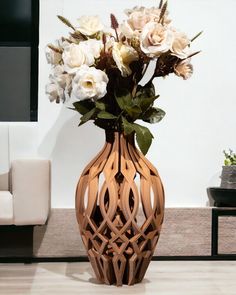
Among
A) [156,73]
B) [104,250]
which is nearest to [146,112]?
[156,73]

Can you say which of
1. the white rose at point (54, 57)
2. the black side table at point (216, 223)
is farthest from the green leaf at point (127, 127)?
the black side table at point (216, 223)

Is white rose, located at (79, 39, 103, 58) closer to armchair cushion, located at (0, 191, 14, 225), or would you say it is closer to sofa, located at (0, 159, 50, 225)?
sofa, located at (0, 159, 50, 225)

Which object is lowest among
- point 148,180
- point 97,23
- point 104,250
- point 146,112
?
point 104,250

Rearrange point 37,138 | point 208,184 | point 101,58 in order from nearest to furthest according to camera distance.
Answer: point 101,58, point 37,138, point 208,184

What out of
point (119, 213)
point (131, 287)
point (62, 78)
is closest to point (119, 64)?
point (62, 78)

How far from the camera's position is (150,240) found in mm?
2391

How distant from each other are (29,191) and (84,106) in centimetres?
56

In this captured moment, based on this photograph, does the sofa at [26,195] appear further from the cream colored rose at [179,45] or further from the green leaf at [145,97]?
the cream colored rose at [179,45]

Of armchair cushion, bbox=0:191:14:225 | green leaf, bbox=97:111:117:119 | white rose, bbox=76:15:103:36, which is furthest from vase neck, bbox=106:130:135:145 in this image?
armchair cushion, bbox=0:191:14:225

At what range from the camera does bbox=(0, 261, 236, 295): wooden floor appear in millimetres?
2303

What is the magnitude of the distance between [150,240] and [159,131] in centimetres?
101

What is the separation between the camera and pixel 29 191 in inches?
106

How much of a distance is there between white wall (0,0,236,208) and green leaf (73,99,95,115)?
80 cm

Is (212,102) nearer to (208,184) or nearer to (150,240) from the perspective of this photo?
(208,184)
